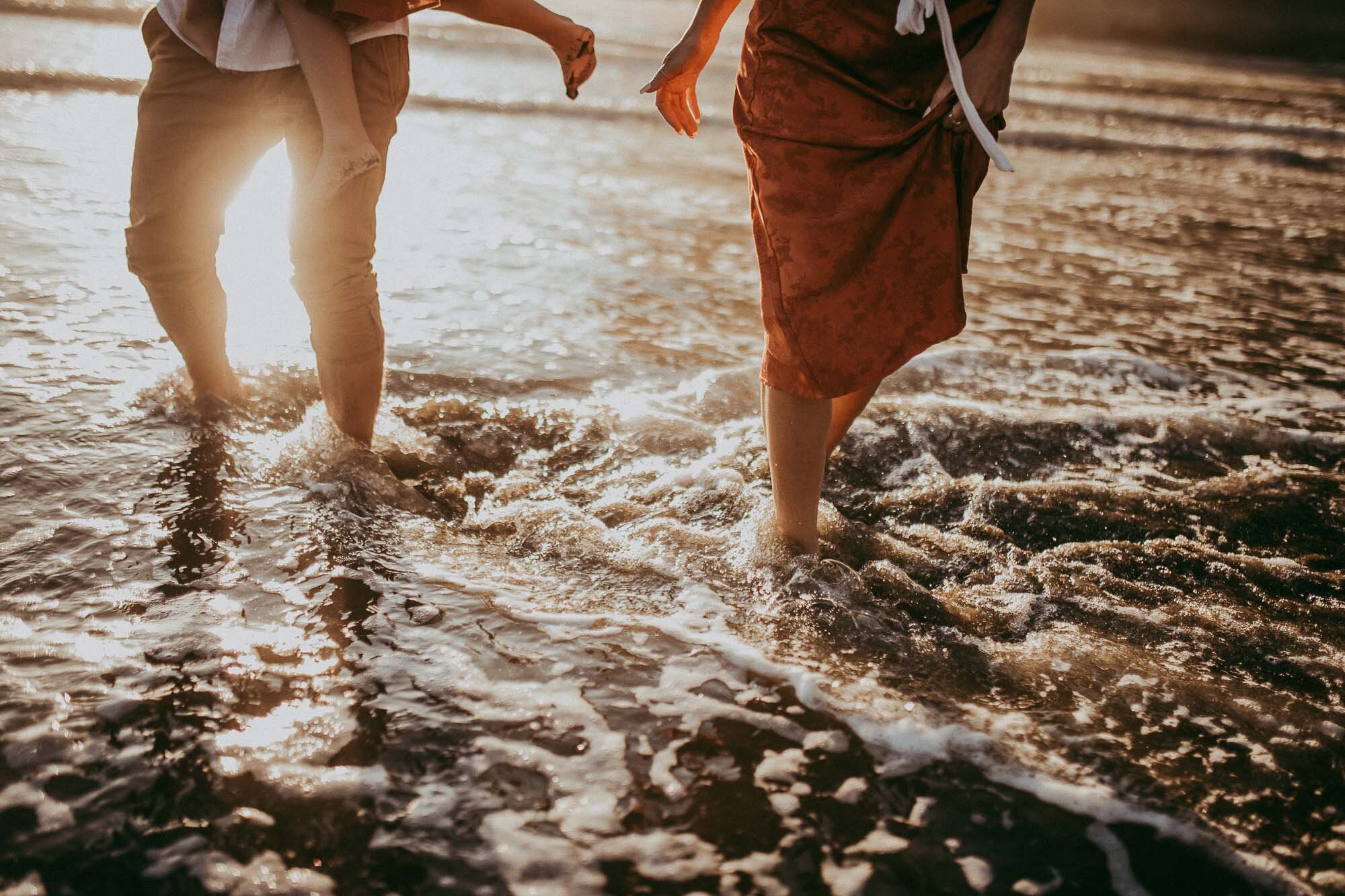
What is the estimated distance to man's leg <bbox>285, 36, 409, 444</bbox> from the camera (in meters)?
2.21

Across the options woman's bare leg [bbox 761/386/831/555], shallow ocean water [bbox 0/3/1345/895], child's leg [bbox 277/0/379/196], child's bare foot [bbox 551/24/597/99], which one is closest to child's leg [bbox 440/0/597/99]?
child's bare foot [bbox 551/24/597/99]

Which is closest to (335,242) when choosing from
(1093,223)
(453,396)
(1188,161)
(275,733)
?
(453,396)

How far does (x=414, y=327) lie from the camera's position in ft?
12.0

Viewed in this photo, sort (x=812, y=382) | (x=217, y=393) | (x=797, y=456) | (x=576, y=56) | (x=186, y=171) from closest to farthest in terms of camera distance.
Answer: (x=812, y=382) < (x=797, y=456) < (x=186, y=171) < (x=576, y=56) < (x=217, y=393)

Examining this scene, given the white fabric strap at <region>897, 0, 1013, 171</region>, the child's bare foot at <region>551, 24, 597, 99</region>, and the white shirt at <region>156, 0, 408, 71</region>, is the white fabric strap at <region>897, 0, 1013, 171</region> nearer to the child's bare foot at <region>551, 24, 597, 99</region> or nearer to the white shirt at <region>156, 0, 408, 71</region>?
the child's bare foot at <region>551, 24, 597, 99</region>

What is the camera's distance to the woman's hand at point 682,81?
2.27 meters

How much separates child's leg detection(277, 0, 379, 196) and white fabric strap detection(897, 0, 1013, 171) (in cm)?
110

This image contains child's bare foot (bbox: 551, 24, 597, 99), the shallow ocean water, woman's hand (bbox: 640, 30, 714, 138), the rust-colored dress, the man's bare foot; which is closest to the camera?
the shallow ocean water

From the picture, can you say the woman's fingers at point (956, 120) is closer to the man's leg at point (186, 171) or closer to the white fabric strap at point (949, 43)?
the white fabric strap at point (949, 43)

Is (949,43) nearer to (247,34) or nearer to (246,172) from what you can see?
(247,34)

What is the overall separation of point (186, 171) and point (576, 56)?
944 millimetres

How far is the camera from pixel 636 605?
210cm

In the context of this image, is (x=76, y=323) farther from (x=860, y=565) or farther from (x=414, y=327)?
(x=860, y=565)

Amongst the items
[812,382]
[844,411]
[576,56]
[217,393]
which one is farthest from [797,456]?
[217,393]
